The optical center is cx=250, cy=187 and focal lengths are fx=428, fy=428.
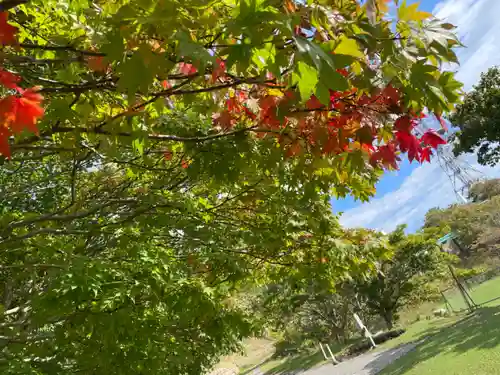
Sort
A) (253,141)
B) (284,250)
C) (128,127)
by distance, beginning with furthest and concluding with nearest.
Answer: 1. (284,250)
2. (253,141)
3. (128,127)

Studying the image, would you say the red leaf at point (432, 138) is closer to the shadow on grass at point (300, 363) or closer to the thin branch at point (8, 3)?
the thin branch at point (8, 3)

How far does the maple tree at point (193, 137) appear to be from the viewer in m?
1.58

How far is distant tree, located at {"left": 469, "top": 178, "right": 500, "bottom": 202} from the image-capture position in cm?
4938

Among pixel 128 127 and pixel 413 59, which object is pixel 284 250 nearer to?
pixel 128 127

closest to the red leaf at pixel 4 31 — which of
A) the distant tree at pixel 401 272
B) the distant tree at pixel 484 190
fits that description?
the distant tree at pixel 401 272

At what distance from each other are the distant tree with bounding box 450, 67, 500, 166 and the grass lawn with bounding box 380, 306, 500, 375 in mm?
6711

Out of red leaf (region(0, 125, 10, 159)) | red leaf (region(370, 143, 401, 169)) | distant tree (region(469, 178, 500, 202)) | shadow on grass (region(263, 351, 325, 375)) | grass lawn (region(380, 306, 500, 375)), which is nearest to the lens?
red leaf (region(0, 125, 10, 159))

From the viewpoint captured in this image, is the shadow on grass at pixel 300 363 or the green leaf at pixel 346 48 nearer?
the green leaf at pixel 346 48

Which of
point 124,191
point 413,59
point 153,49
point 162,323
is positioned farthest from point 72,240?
point 413,59

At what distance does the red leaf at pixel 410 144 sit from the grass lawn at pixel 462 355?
9.52m

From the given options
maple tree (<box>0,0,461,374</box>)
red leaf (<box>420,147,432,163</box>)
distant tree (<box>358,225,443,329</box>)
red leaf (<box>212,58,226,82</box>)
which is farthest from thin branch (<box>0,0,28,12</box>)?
distant tree (<box>358,225,443,329</box>)

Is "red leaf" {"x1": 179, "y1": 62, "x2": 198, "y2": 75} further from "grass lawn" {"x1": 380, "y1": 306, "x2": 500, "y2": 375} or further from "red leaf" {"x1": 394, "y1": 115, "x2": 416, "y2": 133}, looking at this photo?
"grass lawn" {"x1": 380, "y1": 306, "x2": 500, "y2": 375}

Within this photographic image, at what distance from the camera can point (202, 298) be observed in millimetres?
4707

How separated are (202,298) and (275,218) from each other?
1.19m
